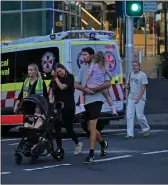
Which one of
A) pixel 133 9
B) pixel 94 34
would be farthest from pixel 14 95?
pixel 133 9

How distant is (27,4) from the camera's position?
2505 cm

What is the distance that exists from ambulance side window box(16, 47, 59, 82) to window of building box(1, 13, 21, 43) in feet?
35.9

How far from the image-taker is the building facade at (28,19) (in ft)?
81.5

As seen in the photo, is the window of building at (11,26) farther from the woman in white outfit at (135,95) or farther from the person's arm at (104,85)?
the person's arm at (104,85)

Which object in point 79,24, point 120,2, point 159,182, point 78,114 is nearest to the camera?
point 159,182

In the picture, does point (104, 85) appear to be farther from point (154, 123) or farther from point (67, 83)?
point (154, 123)

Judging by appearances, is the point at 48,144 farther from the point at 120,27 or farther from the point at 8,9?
the point at 120,27

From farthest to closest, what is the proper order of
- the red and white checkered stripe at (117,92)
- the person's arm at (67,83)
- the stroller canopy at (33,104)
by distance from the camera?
1. the red and white checkered stripe at (117,92)
2. the person's arm at (67,83)
3. the stroller canopy at (33,104)

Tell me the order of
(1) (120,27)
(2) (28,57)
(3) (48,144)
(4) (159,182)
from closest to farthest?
(4) (159,182) → (3) (48,144) → (2) (28,57) → (1) (120,27)

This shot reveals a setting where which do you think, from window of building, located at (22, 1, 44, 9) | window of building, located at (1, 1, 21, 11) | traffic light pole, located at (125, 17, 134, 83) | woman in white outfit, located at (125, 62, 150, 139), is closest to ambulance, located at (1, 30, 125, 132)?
woman in white outfit, located at (125, 62, 150, 139)

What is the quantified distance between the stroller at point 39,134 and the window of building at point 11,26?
15332mm

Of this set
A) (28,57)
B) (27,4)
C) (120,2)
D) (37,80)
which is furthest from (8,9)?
(37,80)

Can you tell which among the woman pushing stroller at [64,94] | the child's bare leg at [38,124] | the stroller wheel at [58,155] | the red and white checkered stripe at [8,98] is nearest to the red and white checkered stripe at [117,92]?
the red and white checkered stripe at [8,98]

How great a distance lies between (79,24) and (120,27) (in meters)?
5.42
